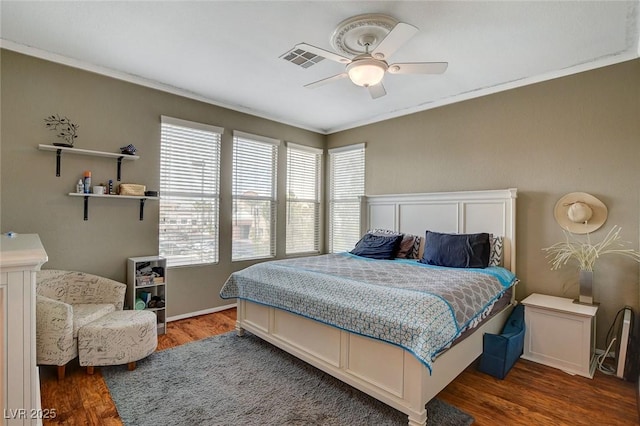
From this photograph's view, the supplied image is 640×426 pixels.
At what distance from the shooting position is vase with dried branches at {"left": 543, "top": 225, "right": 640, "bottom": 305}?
2.86m

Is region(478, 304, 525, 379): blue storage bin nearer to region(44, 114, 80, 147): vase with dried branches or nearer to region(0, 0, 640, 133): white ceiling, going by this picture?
region(0, 0, 640, 133): white ceiling

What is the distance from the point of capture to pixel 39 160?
9.78ft

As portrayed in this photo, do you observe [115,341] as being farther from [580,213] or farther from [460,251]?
[580,213]

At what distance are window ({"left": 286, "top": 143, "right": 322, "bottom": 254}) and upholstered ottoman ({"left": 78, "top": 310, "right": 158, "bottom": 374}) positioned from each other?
Result: 8.57 feet

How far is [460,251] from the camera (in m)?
3.29

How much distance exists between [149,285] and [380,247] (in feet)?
8.71

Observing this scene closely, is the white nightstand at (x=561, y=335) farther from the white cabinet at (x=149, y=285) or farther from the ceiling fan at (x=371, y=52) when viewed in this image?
the white cabinet at (x=149, y=285)

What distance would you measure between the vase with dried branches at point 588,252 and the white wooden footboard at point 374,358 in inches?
30.0

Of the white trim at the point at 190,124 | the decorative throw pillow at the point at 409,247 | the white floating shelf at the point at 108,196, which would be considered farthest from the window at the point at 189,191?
the decorative throw pillow at the point at 409,247

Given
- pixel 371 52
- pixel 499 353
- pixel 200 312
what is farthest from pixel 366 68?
pixel 200 312

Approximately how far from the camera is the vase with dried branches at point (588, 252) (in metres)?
2.86

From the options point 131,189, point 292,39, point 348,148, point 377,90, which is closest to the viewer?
point 292,39

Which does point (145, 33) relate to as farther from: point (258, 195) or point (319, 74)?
point (258, 195)

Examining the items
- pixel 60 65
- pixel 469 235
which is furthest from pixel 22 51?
pixel 469 235
